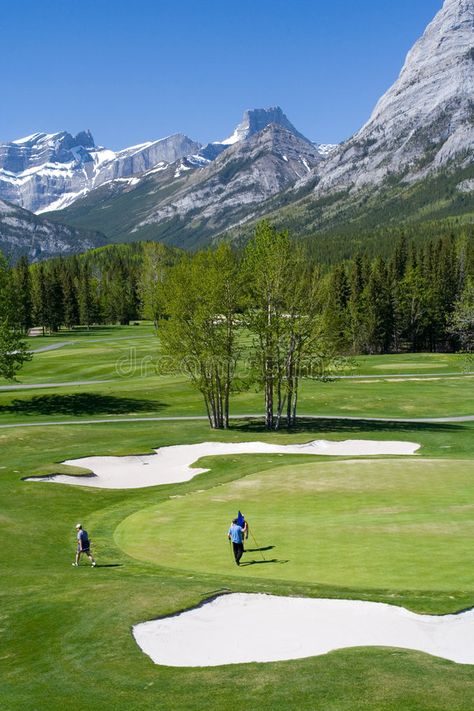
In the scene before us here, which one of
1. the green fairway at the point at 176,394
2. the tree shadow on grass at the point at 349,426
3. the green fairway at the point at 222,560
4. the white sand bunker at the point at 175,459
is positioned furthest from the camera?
the green fairway at the point at 176,394

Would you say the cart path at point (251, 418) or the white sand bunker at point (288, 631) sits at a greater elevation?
the white sand bunker at point (288, 631)

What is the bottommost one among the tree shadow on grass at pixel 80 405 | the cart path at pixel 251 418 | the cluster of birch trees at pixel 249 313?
the cart path at pixel 251 418

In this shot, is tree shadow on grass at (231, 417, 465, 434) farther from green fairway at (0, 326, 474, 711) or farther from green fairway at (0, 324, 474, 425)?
green fairway at (0, 324, 474, 425)

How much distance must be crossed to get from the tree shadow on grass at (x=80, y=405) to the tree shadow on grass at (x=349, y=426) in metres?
14.5

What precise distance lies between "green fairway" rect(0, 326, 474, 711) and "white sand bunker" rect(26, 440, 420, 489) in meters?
1.36

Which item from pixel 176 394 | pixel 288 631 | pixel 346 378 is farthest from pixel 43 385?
pixel 288 631

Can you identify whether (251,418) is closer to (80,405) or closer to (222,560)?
(80,405)

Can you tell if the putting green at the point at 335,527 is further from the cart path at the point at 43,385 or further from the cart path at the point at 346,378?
the cart path at the point at 43,385

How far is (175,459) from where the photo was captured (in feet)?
147

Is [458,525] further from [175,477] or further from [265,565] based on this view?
[175,477]

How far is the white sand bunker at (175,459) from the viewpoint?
129ft

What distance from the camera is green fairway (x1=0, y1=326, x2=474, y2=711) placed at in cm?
1286

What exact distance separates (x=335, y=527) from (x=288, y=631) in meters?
9.32

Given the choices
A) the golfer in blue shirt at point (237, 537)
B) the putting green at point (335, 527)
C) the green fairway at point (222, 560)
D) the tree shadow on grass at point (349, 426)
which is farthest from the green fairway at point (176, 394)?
the golfer in blue shirt at point (237, 537)
